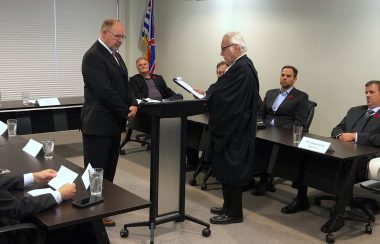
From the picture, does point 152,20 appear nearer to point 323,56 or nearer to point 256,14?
point 256,14

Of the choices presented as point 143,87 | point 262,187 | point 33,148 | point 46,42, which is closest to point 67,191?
point 33,148

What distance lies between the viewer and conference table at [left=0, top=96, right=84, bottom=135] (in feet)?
16.4

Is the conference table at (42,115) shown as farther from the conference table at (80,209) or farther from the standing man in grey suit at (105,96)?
the conference table at (80,209)

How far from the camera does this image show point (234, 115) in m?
3.33

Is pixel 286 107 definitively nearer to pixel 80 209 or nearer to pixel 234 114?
pixel 234 114

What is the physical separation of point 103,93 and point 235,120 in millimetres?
992

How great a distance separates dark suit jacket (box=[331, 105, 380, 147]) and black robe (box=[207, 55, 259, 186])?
3.12 feet

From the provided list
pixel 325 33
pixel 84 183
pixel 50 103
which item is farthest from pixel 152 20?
pixel 84 183

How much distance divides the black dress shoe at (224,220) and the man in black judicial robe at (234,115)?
260 millimetres

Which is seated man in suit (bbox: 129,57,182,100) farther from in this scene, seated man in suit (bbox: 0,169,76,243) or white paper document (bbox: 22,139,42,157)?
seated man in suit (bbox: 0,169,76,243)

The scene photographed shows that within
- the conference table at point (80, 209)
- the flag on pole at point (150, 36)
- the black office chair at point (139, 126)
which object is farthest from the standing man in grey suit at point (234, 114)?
the flag on pole at point (150, 36)

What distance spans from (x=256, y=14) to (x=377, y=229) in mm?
3095

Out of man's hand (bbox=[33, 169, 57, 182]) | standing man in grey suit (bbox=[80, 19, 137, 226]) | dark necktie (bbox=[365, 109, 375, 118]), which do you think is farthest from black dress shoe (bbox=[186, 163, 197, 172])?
man's hand (bbox=[33, 169, 57, 182])

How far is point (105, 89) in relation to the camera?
312cm
